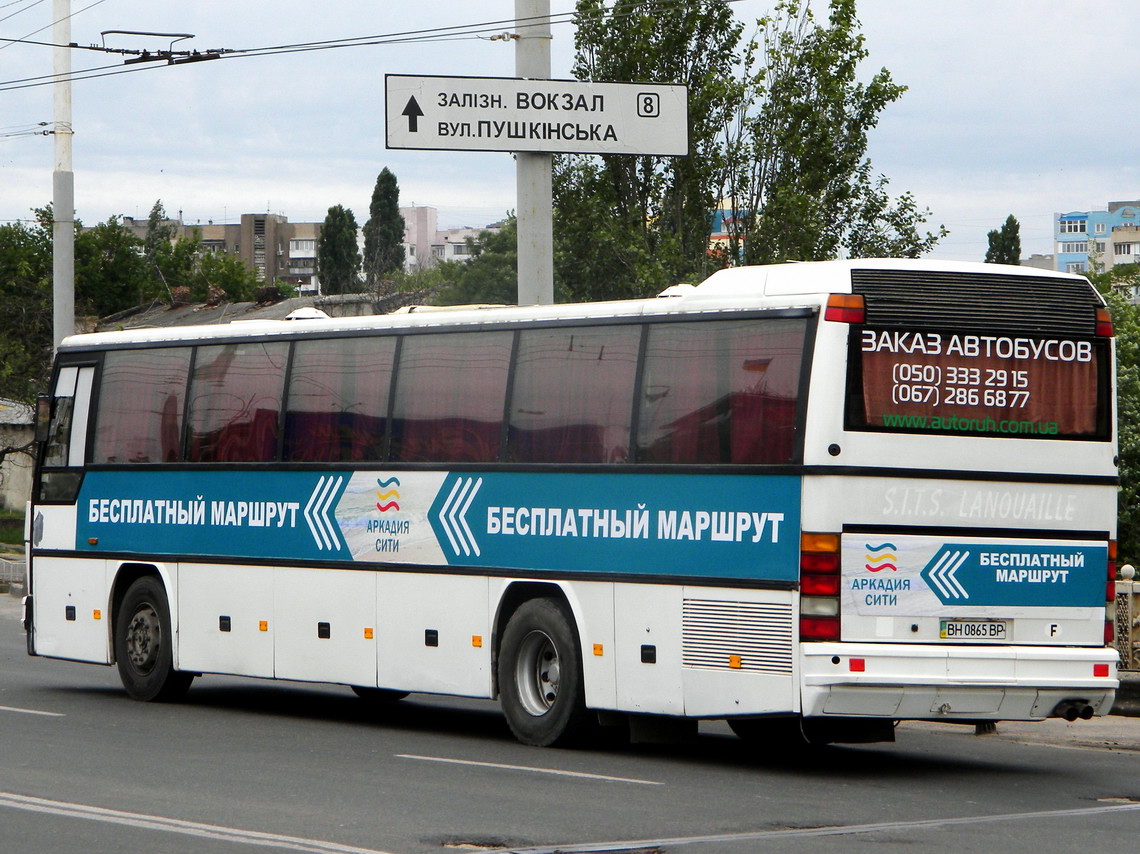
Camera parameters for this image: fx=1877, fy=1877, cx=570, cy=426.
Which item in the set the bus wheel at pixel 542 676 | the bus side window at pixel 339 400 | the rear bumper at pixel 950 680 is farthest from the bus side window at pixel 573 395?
the rear bumper at pixel 950 680

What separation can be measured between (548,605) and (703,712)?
1.60 m

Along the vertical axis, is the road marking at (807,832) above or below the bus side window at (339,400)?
below

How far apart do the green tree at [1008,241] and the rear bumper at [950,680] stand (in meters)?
88.5

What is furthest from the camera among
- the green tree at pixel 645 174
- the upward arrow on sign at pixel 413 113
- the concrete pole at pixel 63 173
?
the green tree at pixel 645 174

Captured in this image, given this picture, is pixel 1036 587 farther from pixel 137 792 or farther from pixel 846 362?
pixel 137 792

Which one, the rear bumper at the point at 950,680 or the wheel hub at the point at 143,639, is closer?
the rear bumper at the point at 950,680

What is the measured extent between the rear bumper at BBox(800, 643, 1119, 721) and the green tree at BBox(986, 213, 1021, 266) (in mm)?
88474

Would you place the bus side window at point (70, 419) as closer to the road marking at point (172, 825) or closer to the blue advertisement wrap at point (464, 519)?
the blue advertisement wrap at point (464, 519)

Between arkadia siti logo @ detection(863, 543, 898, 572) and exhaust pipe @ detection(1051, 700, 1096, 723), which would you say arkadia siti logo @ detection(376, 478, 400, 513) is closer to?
arkadia siti logo @ detection(863, 543, 898, 572)

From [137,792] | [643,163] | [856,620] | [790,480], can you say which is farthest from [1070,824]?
[643,163]

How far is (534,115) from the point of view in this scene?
16469mm

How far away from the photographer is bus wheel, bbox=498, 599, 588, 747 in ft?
41.6

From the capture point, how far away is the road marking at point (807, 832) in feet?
27.5

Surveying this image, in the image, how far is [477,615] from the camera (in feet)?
44.0
